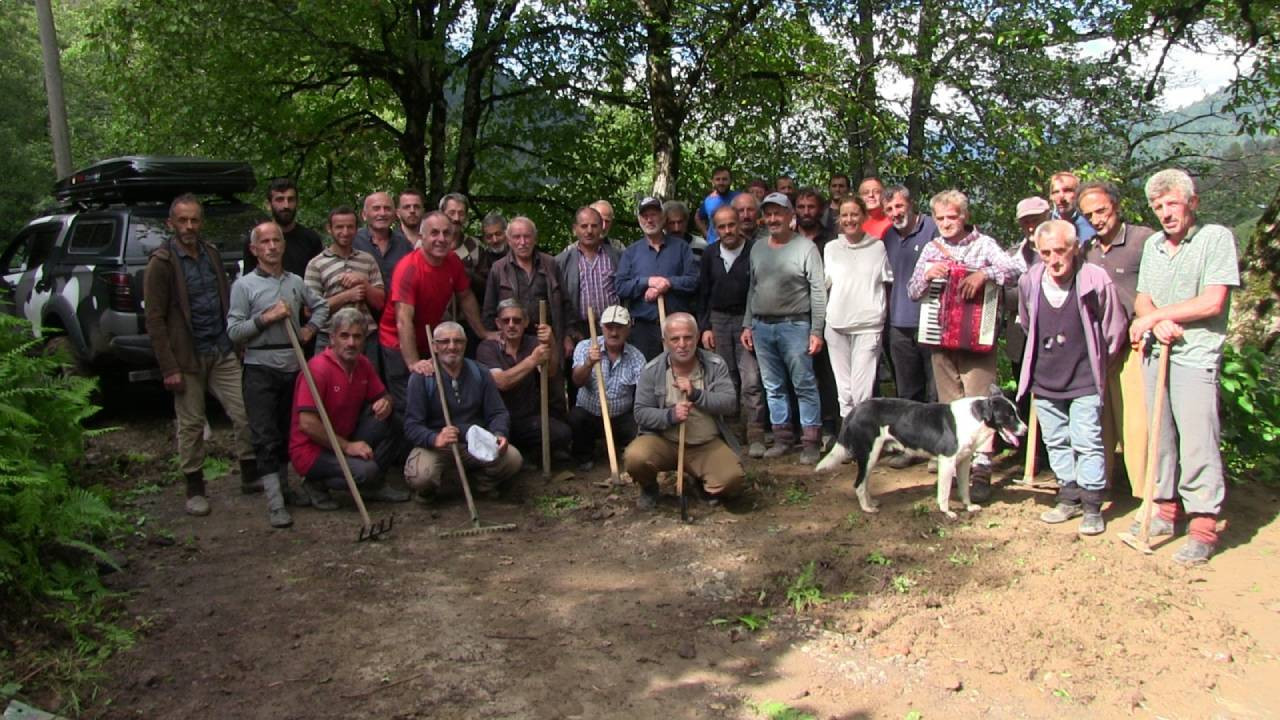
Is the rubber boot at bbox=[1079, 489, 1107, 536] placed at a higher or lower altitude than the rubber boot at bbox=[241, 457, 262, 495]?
lower

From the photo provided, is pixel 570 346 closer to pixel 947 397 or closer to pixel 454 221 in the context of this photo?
pixel 454 221

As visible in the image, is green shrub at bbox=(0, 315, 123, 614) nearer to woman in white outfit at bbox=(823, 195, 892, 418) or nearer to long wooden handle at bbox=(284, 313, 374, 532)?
long wooden handle at bbox=(284, 313, 374, 532)

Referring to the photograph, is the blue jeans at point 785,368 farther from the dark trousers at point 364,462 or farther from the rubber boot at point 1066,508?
the dark trousers at point 364,462

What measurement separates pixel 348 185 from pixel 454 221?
264 inches

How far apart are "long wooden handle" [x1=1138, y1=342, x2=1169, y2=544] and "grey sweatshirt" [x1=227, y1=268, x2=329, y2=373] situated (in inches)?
210

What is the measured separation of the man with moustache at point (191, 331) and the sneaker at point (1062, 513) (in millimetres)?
5373

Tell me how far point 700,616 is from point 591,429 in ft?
8.93

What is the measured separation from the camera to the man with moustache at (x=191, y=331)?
5773 mm

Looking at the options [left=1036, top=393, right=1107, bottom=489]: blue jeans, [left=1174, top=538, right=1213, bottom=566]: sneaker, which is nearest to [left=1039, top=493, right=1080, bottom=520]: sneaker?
[left=1036, top=393, right=1107, bottom=489]: blue jeans

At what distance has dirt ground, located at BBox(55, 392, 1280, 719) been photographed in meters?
3.66

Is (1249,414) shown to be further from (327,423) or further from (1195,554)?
(327,423)

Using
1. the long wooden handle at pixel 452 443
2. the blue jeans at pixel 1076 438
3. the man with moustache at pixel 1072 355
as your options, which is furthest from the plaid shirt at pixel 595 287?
the blue jeans at pixel 1076 438

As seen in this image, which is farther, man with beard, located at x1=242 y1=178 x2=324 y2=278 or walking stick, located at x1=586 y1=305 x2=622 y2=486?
man with beard, located at x1=242 y1=178 x2=324 y2=278

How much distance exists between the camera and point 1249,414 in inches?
226
